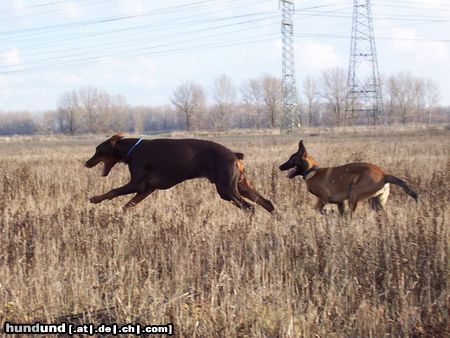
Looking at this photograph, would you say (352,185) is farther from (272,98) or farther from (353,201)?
(272,98)

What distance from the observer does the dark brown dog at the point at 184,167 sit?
879cm

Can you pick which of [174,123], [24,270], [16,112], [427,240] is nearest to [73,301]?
[24,270]

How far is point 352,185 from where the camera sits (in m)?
8.88

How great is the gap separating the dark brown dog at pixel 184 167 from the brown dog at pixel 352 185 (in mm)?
907

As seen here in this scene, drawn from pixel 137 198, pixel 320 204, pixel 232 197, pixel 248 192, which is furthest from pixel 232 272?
pixel 320 204

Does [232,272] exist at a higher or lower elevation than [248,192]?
lower

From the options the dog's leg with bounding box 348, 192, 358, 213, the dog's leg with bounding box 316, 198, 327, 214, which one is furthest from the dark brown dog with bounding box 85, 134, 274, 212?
the dog's leg with bounding box 348, 192, 358, 213

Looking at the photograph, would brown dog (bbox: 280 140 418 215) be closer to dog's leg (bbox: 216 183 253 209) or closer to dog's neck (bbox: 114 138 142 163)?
dog's leg (bbox: 216 183 253 209)

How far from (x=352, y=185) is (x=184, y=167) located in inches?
92.6

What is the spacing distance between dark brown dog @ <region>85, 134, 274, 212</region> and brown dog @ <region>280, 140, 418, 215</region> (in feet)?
2.98

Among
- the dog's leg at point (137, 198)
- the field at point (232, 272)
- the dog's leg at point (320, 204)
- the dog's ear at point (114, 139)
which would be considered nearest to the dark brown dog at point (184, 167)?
the dog's leg at point (137, 198)

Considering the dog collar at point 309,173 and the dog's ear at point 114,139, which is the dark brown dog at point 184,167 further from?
the dog collar at point 309,173

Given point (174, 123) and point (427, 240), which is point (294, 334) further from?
point (174, 123)

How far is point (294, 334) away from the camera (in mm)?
4059
